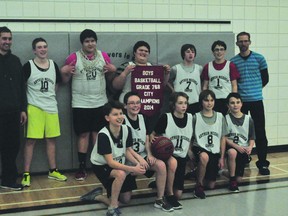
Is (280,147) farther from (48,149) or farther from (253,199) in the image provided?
(48,149)

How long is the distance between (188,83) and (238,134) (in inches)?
32.2

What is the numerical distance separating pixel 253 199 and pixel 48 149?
7.32ft

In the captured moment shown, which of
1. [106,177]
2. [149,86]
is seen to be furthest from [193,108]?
[106,177]

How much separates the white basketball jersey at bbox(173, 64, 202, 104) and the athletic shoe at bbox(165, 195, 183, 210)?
1.37 metres

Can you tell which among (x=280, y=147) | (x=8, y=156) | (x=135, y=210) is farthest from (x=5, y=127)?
(x=280, y=147)

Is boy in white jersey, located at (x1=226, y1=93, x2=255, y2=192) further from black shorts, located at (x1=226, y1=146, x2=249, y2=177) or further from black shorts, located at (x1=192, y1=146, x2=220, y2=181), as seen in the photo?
black shorts, located at (x1=192, y1=146, x2=220, y2=181)

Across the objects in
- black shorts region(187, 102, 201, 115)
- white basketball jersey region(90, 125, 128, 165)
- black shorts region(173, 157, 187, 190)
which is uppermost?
black shorts region(187, 102, 201, 115)

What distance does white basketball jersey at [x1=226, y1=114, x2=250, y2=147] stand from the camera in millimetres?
4477

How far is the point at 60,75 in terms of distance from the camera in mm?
4711

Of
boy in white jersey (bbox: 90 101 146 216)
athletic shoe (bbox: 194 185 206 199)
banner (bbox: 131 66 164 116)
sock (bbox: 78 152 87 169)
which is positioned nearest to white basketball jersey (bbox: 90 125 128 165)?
boy in white jersey (bbox: 90 101 146 216)

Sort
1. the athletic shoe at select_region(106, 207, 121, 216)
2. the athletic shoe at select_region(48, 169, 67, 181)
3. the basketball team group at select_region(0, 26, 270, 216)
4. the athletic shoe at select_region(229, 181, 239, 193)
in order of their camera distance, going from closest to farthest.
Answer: the athletic shoe at select_region(106, 207, 121, 216)
the basketball team group at select_region(0, 26, 270, 216)
the athletic shoe at select_region(229, 181, 239, 193)
the athletic shoe at select_region(48, 169, 67, 181)

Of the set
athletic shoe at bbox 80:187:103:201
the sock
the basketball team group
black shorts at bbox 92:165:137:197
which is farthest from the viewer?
the sock

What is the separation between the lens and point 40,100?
15.0 ft

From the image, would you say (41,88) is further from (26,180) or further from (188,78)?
(188,78)
